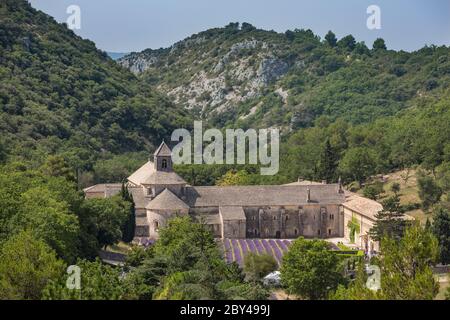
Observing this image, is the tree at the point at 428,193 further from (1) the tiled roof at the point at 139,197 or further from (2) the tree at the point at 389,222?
(1) the tiled roof at the point at 139,197

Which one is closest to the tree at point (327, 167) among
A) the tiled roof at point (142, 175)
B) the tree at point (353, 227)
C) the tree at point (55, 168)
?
the tree at point (353, 227)

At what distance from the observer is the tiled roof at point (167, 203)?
68.3 meters

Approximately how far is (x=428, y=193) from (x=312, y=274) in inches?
1511

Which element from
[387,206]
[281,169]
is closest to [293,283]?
[387,206]

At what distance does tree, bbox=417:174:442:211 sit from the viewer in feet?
254

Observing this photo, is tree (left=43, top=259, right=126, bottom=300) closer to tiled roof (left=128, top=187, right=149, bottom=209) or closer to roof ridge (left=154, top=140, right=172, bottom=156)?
tiled roof (left=128, top=187, right=149, bottom=209)

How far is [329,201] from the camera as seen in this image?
7375 centimetres

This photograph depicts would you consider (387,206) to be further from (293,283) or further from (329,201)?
(293,283)

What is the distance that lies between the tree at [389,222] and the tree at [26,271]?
3265 centimetres

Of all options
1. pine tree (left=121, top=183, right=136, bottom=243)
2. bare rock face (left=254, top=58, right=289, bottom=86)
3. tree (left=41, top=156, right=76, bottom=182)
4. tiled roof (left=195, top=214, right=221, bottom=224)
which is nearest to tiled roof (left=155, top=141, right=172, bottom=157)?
pine tree (left=121, top=183, right=136, bottom=243)

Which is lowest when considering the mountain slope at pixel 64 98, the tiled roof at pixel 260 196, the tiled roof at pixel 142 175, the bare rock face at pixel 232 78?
the tiled roof at pixel 260 196

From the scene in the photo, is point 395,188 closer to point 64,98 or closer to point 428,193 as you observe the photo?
point 428,193

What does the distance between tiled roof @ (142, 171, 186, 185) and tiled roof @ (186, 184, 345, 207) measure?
67.4 inches

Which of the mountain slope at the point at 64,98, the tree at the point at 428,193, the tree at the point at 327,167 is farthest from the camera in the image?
the mountain slope at the point at 64,98
